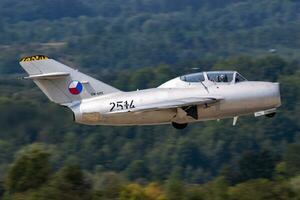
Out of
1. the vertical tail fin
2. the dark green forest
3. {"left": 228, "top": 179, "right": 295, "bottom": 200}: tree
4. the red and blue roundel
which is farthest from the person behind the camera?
the dark green forest

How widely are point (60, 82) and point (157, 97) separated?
400cm

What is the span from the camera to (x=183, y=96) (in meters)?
43.9

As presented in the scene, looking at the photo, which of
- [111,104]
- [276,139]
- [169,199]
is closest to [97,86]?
[111,104]

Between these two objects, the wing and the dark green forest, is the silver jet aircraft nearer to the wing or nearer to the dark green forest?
the wing

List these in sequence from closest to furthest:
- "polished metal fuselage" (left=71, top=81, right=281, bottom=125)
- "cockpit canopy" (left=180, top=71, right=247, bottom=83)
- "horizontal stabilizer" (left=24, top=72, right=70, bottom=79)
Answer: "horizontal stabilizer" (left=24, top=72, right=70, bottom=79)
"polished metal fuselage" (left=71, top=81, right=281, bottom=125)
"cockpit canopy" (left=180, top=71, right=247, bottom=83)

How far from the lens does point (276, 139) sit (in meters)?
150

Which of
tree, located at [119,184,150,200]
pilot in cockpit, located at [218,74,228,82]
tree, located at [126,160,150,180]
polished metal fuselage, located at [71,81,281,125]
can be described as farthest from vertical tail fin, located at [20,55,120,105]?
tree, located at [126,160,150,180]

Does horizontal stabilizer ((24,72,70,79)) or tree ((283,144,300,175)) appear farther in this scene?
tree ((283,144,300,175))

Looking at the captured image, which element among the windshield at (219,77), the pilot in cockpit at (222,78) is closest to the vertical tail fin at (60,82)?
the windshield at (219,77)

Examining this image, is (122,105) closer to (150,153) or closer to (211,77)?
(211,77)

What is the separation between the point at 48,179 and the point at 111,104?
33814mm

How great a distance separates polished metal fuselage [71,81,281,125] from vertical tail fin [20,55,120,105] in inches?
16.4

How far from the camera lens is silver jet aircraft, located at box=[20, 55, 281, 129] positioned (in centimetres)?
4366

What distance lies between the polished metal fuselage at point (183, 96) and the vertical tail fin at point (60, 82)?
417mm
